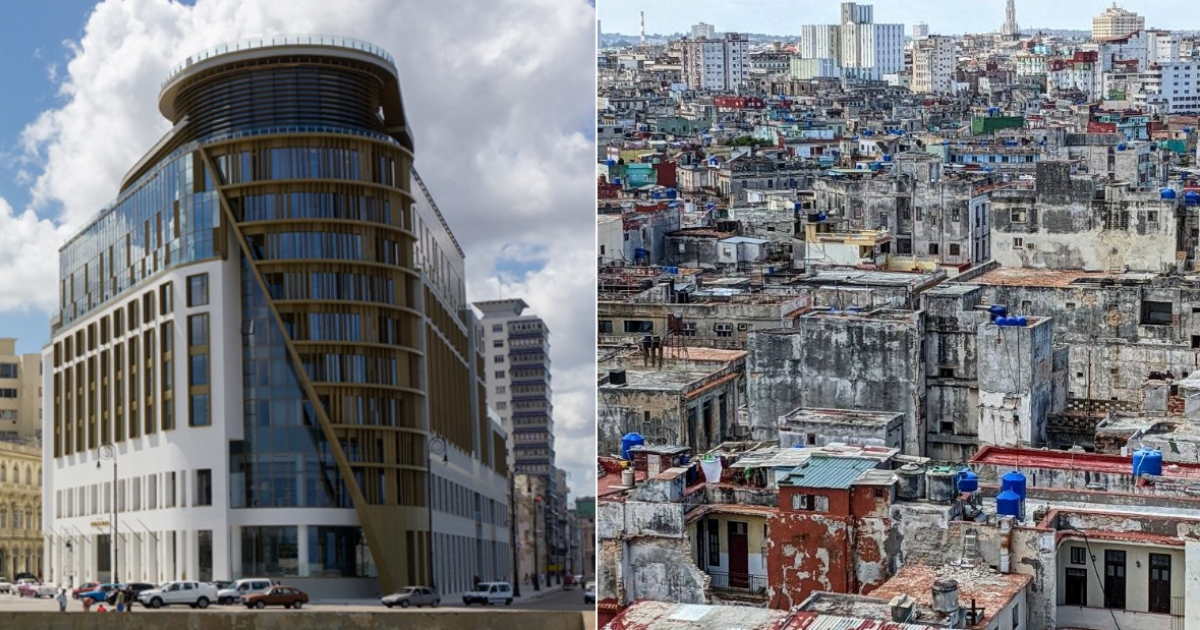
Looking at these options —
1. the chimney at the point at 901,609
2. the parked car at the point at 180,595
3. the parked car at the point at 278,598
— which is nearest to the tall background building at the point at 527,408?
the parked car at the point at 278,598

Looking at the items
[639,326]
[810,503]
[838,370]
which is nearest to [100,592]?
[810,503]

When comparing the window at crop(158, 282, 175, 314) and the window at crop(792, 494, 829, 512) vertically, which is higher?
the window at crop(158, 282, 175, 314)

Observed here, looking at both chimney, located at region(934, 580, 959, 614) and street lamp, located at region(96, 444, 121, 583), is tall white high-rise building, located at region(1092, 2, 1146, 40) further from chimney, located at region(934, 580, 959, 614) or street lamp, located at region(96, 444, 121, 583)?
street lamp, located at region(96, 444, 121, 583)

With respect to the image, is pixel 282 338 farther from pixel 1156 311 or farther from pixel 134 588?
pixel 1156 311

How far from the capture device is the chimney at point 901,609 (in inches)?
218

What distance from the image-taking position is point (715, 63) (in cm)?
3950

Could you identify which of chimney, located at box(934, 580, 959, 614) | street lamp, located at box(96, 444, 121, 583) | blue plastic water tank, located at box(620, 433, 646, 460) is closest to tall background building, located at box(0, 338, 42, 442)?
street lamp, located at box(96, 444, 121, 583)

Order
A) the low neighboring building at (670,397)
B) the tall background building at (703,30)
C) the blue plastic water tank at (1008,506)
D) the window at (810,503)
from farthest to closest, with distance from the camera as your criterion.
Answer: the tall background building at (703,30) → the low neighboring building at (670,397) → the window at (810,503) → the blue plastic water tank at (1008,506)

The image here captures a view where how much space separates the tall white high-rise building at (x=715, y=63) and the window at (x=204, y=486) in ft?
119

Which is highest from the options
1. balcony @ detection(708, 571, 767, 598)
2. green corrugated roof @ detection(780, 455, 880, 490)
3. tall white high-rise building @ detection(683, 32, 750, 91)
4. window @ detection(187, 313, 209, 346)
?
tall white high-rise building @ detection(683, 32, 750, 91)

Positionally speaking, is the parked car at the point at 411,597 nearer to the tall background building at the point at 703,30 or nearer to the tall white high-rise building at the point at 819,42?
the tall background building at the point at 703,30

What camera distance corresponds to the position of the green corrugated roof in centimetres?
701

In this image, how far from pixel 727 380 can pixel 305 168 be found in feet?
22.7

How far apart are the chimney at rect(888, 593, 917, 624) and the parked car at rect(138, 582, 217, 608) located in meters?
2.87
